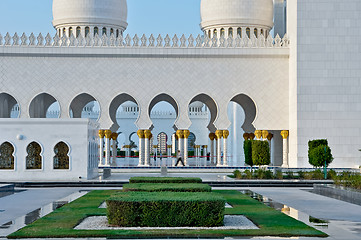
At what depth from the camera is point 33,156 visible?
47.0 feet

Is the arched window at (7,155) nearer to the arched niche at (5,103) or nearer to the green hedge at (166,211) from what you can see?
the arched niche at (5,103)

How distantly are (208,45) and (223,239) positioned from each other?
15295 millimetres

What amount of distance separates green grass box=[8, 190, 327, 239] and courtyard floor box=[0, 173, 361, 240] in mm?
207

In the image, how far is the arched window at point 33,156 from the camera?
14289 millimetres

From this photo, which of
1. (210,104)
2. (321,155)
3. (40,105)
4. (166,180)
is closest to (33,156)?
(166,180)

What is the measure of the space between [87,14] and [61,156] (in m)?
10.0

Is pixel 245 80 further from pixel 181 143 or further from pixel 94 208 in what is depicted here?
pixel 94 208

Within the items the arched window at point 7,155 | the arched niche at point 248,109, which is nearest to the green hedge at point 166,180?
the arched window at point 7,155

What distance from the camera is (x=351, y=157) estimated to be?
19109 millimetres

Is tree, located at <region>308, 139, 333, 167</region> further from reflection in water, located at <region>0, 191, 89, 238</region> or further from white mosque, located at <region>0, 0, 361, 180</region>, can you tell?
reflection in water, located at <region>0, 191, 89, 238</region>

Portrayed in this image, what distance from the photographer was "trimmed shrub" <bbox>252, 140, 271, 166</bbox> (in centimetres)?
1511

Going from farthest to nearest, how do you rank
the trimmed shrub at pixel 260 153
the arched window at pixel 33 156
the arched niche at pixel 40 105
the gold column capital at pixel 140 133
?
the arched niche at pixel 40 105, the gold column capital at pixel 140 133, the trimmed shrub at pixel 260 153, the arched window at pixel 33 156

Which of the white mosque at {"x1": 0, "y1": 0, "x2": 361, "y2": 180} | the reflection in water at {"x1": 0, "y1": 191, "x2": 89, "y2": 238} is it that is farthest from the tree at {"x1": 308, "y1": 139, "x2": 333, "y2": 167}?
the reflection in water at {"x1": 0, "y1": 191, "x2": 89, "y2": 238}

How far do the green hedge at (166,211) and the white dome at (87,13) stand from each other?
57.4 feet
